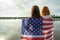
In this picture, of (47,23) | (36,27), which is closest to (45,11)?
(47,23)

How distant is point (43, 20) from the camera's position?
679 cm

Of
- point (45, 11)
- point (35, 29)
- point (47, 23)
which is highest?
point (45, 11)

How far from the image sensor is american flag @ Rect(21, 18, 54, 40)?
673cm

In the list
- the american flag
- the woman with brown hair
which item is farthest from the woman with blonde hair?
the woman with brown hair

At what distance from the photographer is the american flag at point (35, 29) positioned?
6.73 meters

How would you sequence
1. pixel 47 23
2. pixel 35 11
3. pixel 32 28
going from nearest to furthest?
pixel 35 11
pixel 32 28
pixel 47 23

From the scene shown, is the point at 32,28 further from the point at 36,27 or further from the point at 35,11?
the point at 35,11

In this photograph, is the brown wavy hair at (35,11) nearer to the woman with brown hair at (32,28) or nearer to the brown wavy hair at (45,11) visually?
the woman with brown hair at (32,28)

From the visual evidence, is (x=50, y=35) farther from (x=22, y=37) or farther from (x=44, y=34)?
(x=22, y=37)

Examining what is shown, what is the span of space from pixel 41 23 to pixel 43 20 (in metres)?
0.08

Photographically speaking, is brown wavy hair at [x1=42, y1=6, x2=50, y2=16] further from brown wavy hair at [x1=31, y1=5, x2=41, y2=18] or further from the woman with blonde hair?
brown wavy hair at [x1=31, y1=5, x2=41, y2=18]

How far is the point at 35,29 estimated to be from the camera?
673 centimetres

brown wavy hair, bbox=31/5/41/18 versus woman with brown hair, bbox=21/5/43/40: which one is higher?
brown wavy hair, bbox=31/5/41/18

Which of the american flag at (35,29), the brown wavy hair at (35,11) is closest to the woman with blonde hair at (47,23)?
the american flag at (35,29)
